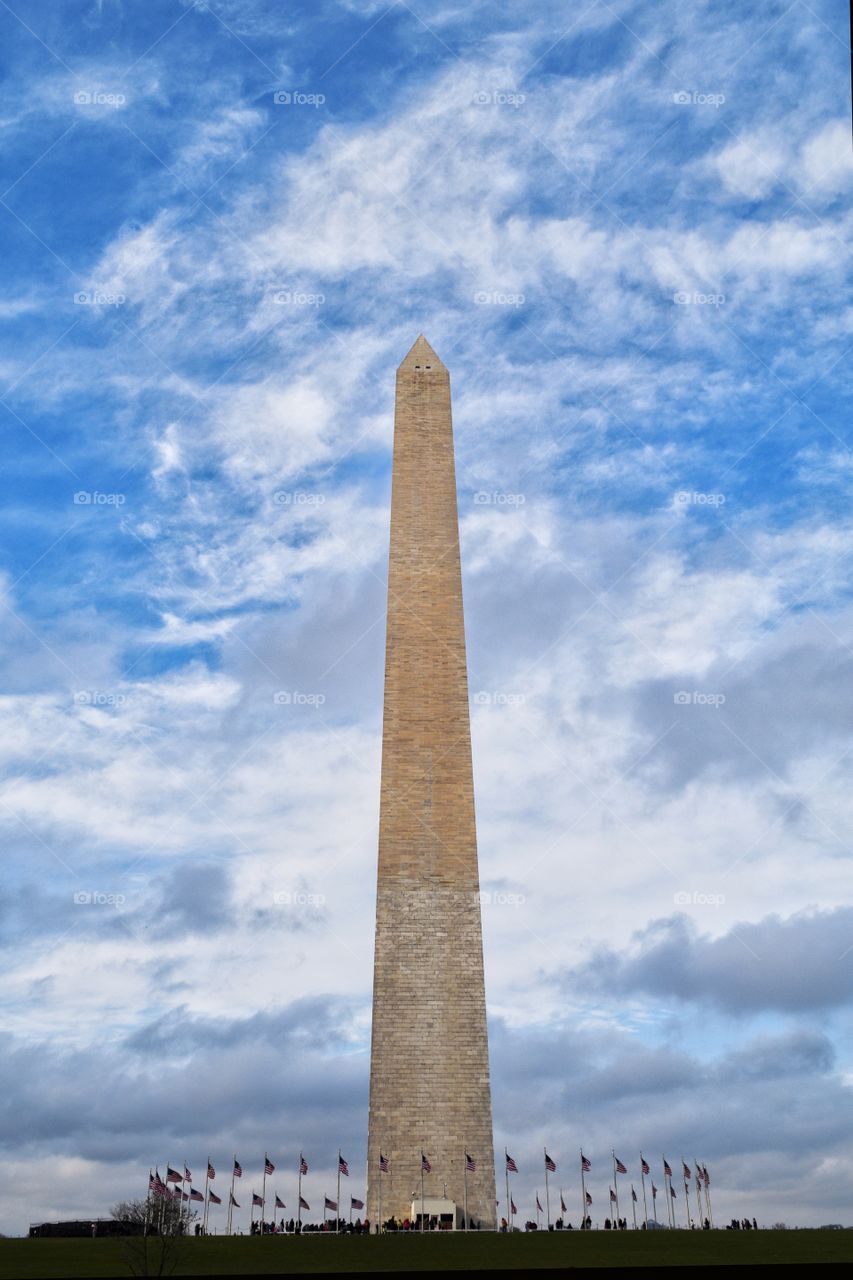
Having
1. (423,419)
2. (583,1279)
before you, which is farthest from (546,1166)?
(583,1279)

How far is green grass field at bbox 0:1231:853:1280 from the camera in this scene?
27.0 meters

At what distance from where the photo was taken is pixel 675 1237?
3253 cm

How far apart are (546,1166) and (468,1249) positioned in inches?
324

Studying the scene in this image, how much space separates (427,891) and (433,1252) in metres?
11.4

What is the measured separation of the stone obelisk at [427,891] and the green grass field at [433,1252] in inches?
151

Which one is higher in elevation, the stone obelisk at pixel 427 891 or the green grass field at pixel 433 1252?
the stone obelisk at pixel 427 891

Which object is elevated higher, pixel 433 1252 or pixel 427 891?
pixel 427 891

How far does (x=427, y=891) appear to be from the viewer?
126 ft

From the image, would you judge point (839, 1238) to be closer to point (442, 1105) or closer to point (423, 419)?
point (442, 1105)

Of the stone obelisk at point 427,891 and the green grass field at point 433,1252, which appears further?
the stone obelisk at point 427,891

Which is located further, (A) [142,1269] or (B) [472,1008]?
(B) [472,1008]

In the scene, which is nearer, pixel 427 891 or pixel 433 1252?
pixel 433 1252

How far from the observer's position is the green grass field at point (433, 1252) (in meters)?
27.0

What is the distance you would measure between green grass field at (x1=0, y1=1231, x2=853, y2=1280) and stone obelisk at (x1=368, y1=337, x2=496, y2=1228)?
3831 mm
